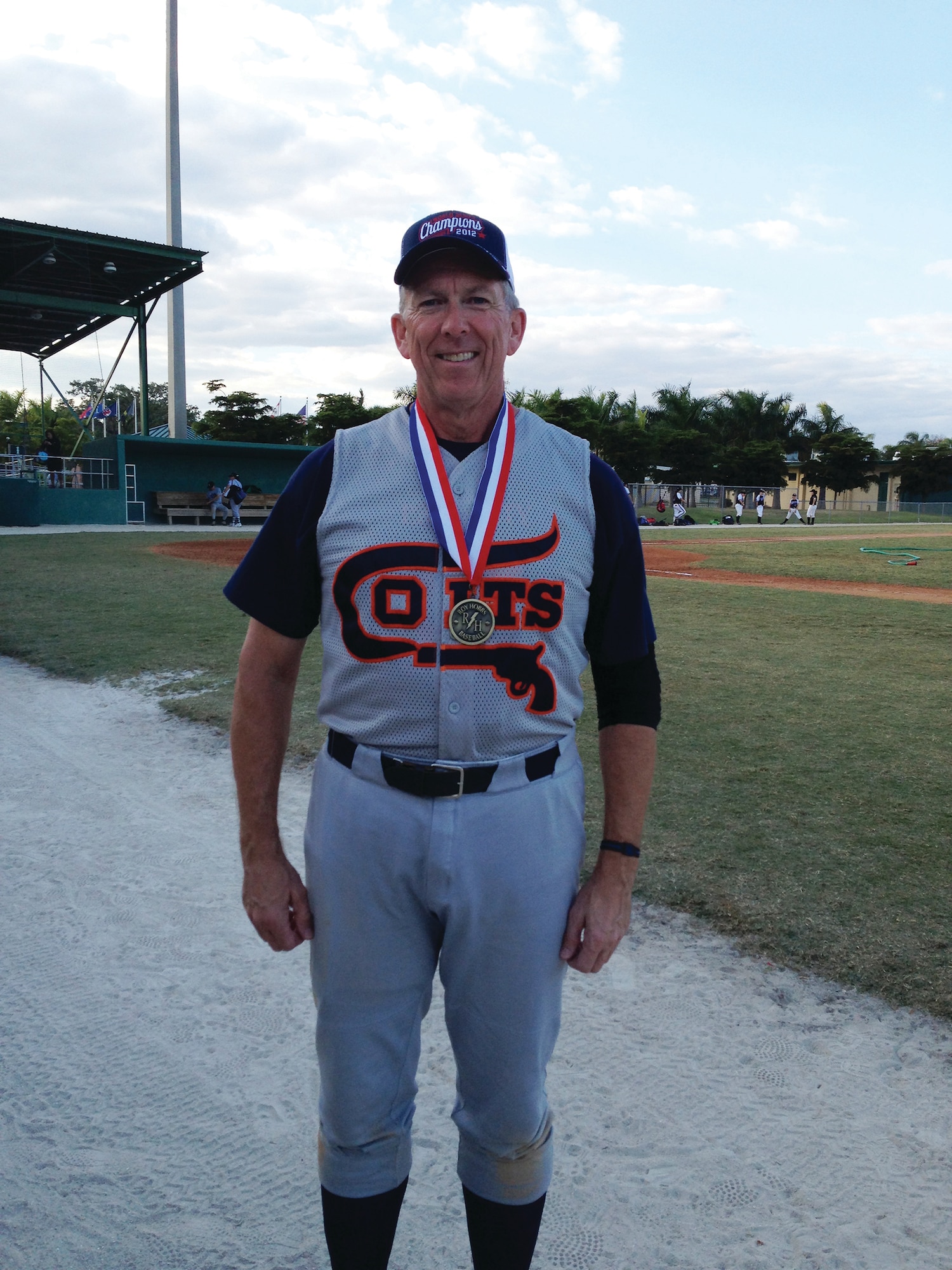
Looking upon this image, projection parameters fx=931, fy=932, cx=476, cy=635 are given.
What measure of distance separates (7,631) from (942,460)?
65348mm

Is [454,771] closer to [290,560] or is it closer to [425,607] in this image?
[425,607]

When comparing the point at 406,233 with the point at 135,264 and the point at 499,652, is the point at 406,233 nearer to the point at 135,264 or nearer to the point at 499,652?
the point at 499,652

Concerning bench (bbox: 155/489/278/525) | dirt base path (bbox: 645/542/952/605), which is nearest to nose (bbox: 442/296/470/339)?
dirt base path (bbox: 645/542/952/605)

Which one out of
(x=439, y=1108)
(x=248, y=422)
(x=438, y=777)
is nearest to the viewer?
(x=438, y=777)

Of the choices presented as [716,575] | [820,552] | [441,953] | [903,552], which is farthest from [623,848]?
[903,552]

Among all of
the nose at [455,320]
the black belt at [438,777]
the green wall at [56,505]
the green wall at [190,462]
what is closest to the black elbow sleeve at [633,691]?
the black belt at [438,777]

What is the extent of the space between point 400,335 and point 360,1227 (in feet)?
5.98

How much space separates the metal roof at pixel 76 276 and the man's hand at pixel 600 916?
2858 centimetres

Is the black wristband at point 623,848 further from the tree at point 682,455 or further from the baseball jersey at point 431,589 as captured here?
the tree at point 682,455

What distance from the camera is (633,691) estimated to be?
1938 mm

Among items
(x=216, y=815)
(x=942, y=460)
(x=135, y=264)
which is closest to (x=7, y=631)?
(x=216, y=815)

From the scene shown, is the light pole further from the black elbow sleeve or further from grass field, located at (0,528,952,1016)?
the black elbow sleeve

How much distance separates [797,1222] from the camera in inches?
83.1

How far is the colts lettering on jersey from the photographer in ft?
5.67
